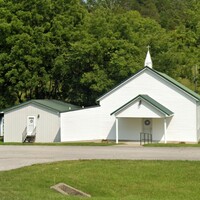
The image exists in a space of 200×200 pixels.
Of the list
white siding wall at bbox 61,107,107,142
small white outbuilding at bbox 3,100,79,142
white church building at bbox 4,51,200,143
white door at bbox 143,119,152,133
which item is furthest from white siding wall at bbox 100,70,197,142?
small white outbuilding at bbox 3,100,79,142

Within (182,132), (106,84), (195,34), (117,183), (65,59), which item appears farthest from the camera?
(195,34)

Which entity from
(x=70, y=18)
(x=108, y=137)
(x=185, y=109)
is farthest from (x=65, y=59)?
(x=185, y=109)

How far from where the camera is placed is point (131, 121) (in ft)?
127

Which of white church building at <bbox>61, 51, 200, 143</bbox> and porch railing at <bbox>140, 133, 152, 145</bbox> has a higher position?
white church building at <bbox>61, 51, 200, 143</bbox>

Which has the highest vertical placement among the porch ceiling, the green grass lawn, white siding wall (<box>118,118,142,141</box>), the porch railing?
the porch ceiling

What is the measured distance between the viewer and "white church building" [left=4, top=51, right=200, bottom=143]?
36.9 meters

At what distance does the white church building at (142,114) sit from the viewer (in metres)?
36.8

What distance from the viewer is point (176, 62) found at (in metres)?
48.8

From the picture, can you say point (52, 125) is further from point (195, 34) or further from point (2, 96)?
point (195, 34)

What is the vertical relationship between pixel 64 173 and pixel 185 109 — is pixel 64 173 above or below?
below

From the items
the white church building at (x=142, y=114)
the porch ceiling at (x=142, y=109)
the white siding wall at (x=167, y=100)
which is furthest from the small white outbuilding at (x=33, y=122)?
the porch ceiling at (x=142, y=109)

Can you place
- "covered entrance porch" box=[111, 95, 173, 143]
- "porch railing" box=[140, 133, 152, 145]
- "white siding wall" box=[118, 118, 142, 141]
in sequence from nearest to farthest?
"covered entrance porch" box=[111, 95, 173, 143]
"porch railing" box=[140, 133, 152, 145]
"white siding wall" box=[118, 118, 142, 141]

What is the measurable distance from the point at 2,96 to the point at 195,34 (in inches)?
1304

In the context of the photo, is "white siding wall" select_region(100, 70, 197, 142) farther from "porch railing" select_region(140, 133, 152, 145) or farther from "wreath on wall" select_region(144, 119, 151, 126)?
"wreath on wall" select_region(144, 119, 151, 126)
